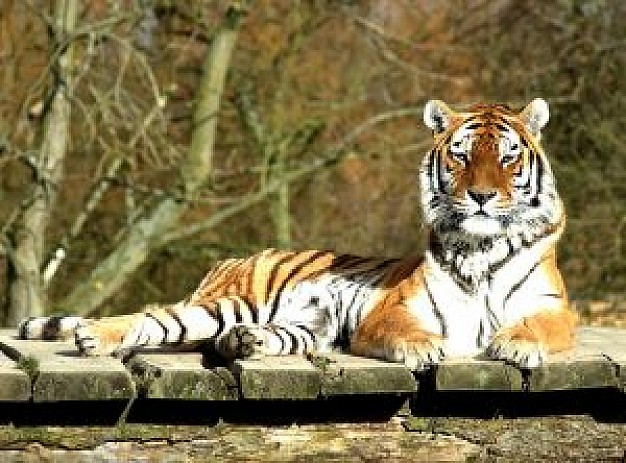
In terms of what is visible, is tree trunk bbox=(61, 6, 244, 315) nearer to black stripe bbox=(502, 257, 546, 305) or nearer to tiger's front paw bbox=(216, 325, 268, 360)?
black stripe bbox=(502, 257, 546, 305)

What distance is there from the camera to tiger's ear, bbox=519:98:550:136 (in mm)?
4859

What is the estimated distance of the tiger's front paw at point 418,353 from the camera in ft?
14.2

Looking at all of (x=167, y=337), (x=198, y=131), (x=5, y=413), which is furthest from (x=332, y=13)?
(x=5, y=413)

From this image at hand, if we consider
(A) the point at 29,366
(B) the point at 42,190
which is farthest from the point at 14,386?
(B) the point at 42,190

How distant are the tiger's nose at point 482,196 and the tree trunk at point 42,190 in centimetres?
514

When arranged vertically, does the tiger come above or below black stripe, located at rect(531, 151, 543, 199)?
below

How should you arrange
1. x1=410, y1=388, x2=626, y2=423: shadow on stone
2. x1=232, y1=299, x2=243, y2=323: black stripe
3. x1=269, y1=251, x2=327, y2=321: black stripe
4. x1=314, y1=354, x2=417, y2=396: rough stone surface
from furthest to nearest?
x1=269, y1=251, x2=327, y2=321: black stripe, x1=232, y1=299, x2=243, y2=323: black stripe, x1=410, y1=388, x2=626, y2=423: shadow on stone, x1=314, y1=354, x2=417, y2=396: rough stone surface

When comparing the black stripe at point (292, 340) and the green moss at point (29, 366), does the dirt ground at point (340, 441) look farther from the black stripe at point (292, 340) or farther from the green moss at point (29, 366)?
the black stripe at point (292, 340)

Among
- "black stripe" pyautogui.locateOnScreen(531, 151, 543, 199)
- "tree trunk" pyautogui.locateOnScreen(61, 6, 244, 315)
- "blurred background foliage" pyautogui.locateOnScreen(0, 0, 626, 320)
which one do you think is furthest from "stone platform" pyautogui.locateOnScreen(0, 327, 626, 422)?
"tree trunk" pyautogui.locateOnScreen(61, 6, 244, 315)

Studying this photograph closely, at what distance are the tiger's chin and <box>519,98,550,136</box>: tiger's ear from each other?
0.44 metres

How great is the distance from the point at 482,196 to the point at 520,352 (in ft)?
1.83

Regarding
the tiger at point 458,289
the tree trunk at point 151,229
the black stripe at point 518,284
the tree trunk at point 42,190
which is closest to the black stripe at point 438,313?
the tiger at point 458,289

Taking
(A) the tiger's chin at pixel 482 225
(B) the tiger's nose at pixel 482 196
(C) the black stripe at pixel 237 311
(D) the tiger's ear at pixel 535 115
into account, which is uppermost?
(D) the tiger's ear at pixel 535 115

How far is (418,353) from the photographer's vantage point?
4336 millimetres
